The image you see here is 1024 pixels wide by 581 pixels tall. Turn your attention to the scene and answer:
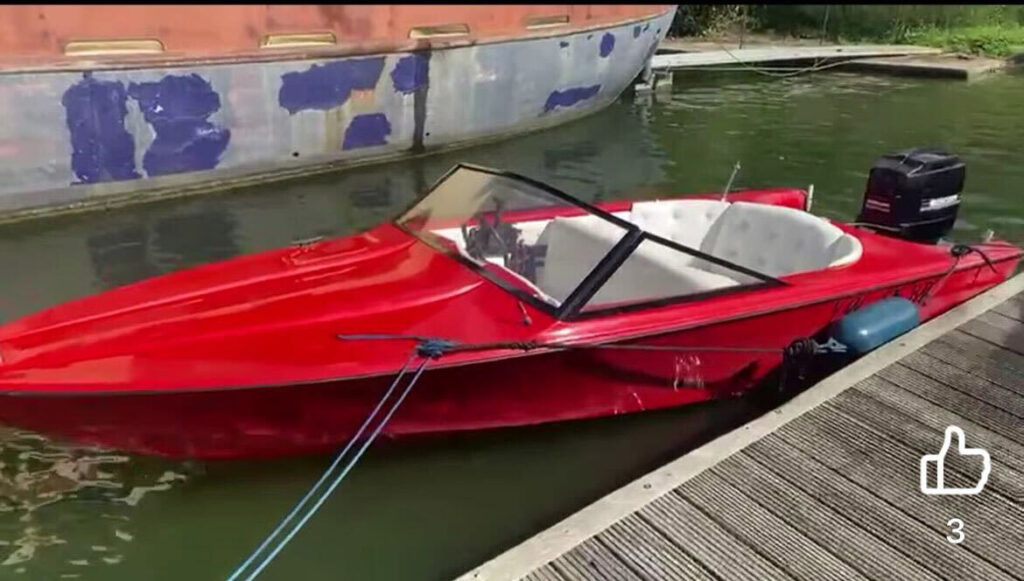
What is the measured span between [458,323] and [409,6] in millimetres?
6501

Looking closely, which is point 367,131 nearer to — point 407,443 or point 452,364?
point 407,443

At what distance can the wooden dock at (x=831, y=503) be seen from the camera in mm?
2887

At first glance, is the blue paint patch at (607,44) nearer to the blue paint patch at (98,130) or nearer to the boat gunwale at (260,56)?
the boat gunwale at (260,56)

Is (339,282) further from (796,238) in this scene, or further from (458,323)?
(796,238)

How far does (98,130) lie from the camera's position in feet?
25.9

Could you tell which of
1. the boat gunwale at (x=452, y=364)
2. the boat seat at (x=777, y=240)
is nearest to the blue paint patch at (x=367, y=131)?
the boat seat at (x=777, y=240)

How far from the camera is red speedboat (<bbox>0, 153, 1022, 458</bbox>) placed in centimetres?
353

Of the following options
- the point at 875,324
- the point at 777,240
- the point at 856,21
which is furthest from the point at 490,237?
the point at 856,21

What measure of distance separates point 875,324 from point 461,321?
81.8 inches

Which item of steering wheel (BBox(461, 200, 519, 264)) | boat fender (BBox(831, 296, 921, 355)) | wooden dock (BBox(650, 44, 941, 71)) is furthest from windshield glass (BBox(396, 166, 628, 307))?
wooden dock (BBox(650, 44, 941, 71))

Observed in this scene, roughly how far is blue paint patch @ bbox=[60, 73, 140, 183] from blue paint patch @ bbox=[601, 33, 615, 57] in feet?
20.9

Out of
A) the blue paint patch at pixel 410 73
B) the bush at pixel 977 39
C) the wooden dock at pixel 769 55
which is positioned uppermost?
the bush at pixel 977 39

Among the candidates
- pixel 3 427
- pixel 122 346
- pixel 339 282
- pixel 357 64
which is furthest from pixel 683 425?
pixel 357 64

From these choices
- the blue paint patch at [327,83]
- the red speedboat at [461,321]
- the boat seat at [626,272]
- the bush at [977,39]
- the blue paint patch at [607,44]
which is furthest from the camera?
the bush at [977,39]
